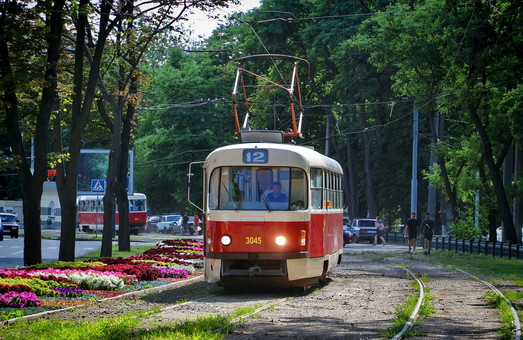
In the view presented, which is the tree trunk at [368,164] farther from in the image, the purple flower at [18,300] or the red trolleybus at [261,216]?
the purple flower at [18,300]

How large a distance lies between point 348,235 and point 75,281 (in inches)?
1628

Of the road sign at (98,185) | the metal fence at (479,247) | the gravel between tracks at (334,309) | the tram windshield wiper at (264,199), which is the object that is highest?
the road sign at (98,185)

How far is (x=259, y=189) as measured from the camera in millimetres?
19828

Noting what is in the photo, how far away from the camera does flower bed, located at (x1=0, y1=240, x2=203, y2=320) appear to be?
16.1 metres

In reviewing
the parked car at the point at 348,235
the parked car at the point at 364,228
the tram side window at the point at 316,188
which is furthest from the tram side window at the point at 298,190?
the parked car at the point at 364,228

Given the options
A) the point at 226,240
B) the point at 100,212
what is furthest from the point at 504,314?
the point at 100,212

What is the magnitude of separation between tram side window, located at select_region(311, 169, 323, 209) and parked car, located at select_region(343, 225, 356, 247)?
3871 centimetres

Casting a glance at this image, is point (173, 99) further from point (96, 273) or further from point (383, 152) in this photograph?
point (96, 273)

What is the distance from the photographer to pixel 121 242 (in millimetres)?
41844

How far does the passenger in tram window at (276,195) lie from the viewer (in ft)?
65.0

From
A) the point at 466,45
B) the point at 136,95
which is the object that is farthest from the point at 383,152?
the point at 136,95

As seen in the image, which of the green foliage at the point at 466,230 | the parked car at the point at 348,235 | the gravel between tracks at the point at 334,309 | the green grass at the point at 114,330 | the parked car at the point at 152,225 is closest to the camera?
the green grass at the point at 114,330

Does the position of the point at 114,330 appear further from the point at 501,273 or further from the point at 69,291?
the point at 501,273

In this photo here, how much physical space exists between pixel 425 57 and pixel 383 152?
65.4 feet
